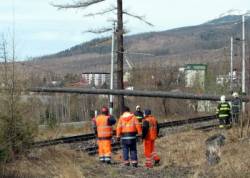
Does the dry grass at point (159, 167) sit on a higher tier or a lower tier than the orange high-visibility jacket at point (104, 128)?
lower

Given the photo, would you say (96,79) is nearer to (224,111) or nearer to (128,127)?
(224,111)

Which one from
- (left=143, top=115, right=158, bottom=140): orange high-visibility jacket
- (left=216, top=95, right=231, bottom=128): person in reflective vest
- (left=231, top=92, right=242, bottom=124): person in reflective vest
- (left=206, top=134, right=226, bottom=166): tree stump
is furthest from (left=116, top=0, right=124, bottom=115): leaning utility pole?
(left=206, top=134, right=226, bottom=166): tree stump

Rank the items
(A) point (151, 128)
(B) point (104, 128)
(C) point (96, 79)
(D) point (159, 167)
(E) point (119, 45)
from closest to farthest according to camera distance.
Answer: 1. (D) point (159, 167)
2. (B) point (104, 128)
3. (A) point (151, 128)
4. (E) point (119, 45)
5. (C) point (96, 79)

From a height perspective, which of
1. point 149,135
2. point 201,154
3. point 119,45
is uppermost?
point 119,45

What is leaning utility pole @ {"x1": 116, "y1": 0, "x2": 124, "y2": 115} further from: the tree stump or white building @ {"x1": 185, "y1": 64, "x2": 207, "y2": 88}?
the tree stump

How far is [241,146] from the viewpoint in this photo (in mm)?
17344

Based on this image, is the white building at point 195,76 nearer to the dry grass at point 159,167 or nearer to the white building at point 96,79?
the white building at point 96,79

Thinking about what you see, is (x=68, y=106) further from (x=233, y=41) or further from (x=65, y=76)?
(x=233, y=41)

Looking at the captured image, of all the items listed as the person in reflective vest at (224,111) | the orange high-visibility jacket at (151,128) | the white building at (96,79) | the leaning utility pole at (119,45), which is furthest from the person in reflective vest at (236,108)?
the white building at (96,79)

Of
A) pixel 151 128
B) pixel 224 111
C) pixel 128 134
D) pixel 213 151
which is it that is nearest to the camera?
pixel 213 151

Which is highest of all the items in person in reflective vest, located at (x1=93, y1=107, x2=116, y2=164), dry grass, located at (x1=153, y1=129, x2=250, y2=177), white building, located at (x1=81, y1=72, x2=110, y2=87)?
white building, located at (x1=81, y1=72, x2=110, y2=87)

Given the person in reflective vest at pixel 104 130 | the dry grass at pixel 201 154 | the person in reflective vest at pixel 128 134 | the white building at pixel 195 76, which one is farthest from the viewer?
the white building at pixel 195 76

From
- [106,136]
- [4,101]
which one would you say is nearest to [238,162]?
[106,136]

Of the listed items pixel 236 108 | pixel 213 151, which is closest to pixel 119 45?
pixel 236 108
